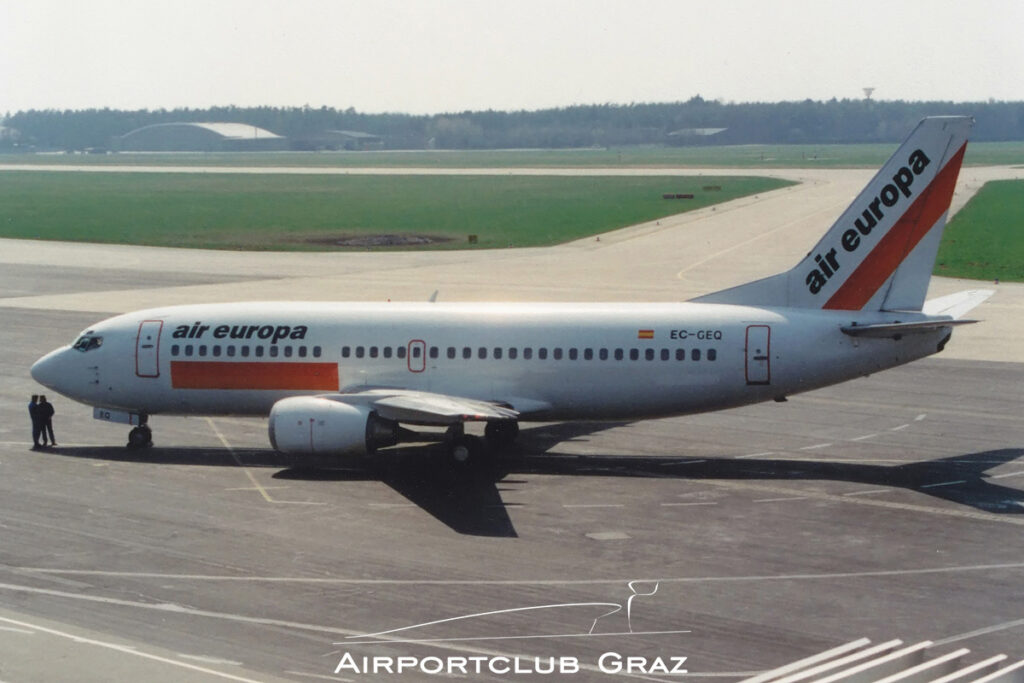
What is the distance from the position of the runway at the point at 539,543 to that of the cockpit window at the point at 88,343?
10.9 feet

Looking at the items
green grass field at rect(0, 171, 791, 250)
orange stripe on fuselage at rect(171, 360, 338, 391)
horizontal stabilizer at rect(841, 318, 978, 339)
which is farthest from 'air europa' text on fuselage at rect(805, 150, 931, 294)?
green grass field at rect(0, 171, 791, 250)

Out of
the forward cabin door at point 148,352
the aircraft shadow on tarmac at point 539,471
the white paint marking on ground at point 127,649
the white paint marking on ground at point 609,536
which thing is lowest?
the aircraft shadow on tarmac at point 539,471

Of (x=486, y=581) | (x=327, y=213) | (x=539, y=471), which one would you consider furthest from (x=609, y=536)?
(x=327, y=213)

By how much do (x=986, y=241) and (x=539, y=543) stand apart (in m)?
92.5

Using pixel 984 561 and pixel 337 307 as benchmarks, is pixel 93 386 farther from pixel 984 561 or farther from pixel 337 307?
pixel 984 561

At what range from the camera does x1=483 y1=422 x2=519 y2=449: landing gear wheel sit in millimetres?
42062

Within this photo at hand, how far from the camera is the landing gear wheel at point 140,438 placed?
42.0 m

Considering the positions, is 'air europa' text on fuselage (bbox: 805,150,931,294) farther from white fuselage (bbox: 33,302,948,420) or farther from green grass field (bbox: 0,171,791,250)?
green grass field (bbox: 0,171,791,250)

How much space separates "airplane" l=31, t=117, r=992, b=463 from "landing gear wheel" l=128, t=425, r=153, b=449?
0.24ft

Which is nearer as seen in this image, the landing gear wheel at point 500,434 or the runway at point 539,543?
the runway at point 539,543

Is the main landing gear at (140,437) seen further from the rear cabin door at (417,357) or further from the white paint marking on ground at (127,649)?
the white paint marking on ground at (127,649)

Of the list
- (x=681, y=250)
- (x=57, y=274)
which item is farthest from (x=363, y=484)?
(x=681, y=250)

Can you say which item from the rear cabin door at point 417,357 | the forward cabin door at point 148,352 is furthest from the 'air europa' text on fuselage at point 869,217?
the forward cabin door at point 148,352

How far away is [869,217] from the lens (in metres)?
38.9
